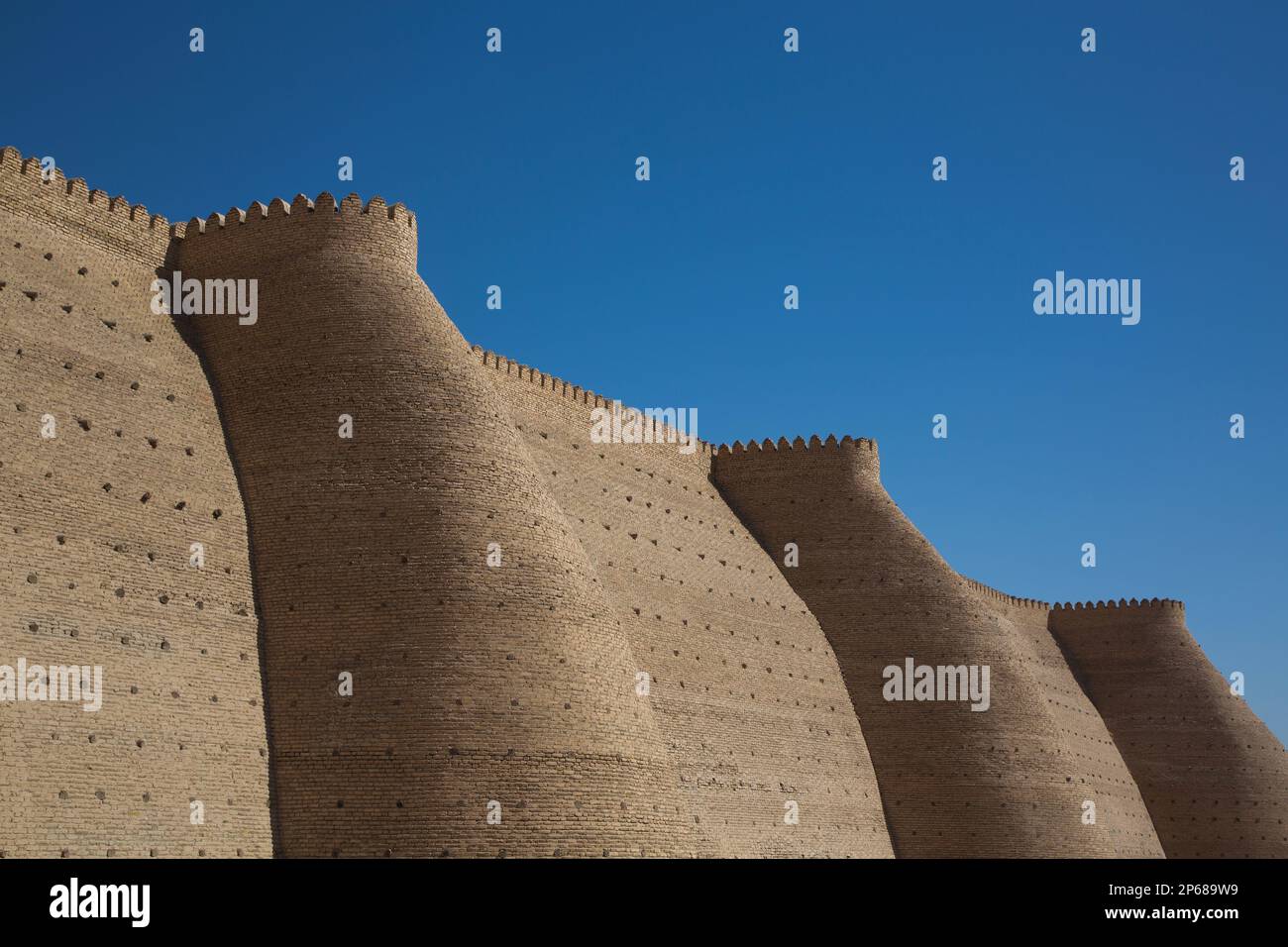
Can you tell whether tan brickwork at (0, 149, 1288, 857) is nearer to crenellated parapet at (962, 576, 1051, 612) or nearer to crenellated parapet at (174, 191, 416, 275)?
crenellated parapet at (174, 191, 416, 275)

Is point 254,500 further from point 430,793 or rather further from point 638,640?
point 638,640

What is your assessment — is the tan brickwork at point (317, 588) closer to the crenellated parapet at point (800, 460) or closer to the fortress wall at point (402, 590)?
the fortress wall at point (402, 590)

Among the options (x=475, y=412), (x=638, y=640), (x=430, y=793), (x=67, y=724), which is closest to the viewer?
(x=67, y=724)

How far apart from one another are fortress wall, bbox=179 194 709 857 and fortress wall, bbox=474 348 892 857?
4.54m

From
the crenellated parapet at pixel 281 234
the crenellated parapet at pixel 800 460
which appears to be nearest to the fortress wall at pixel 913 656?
the crenellated parapet at pixel 800 460

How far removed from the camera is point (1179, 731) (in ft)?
127

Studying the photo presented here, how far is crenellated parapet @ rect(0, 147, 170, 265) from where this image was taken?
17.9m

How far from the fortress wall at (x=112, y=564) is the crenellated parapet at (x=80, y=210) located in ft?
0.09

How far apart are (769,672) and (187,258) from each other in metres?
13.0

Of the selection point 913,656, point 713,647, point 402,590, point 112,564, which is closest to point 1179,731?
point 913,656

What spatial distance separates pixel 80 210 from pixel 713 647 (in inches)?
512

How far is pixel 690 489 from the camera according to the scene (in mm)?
30250

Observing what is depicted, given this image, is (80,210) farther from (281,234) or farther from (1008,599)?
(1008,599)
